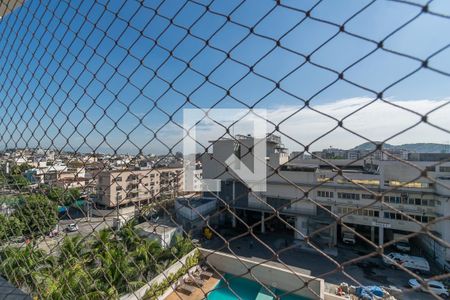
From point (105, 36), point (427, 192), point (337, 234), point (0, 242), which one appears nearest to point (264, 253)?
point (337, 234)

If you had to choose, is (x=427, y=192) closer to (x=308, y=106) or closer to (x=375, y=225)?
(x=375, y=225)

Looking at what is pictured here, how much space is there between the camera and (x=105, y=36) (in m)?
0.74

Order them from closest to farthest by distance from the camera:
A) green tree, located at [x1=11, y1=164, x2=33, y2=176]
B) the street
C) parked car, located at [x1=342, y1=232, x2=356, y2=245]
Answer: green tree, located at [x1=11, y1=164, x2=33, y2=176]
the street
parked car, located at [x1=342, y1=232, x2=356, y2=245]

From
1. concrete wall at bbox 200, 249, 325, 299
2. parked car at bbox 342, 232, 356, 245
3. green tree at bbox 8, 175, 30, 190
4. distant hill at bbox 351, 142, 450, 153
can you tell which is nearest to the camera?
distant hill at bbox 351, 142, 450, 153

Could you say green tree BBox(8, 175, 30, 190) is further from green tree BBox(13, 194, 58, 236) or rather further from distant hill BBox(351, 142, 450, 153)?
distant hill BBox(351, 142, 450, 153)

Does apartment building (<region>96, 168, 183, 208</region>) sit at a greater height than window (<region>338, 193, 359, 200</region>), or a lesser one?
greater

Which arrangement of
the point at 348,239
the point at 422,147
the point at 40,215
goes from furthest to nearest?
the point at 348,239 → the point at 40,215 → the point at 422,147

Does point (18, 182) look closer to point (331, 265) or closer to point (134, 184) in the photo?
A: point (134, 184)

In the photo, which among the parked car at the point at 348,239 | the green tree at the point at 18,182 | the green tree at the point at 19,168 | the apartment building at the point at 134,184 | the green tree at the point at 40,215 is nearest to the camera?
the apartment building at the point at 134,184

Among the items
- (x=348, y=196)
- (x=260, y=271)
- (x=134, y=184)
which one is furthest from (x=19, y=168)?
(x=348, y=196)

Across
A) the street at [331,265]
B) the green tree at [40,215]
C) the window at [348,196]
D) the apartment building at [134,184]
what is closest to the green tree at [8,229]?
the green tree at [40,215]

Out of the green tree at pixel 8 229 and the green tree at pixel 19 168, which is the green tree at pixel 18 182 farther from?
the green tree at pixel 8 229

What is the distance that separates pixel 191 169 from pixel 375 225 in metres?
7.98

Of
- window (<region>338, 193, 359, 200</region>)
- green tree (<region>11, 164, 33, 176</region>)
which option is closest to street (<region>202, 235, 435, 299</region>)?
window (<region>338, 193, 359, 200</region>)
